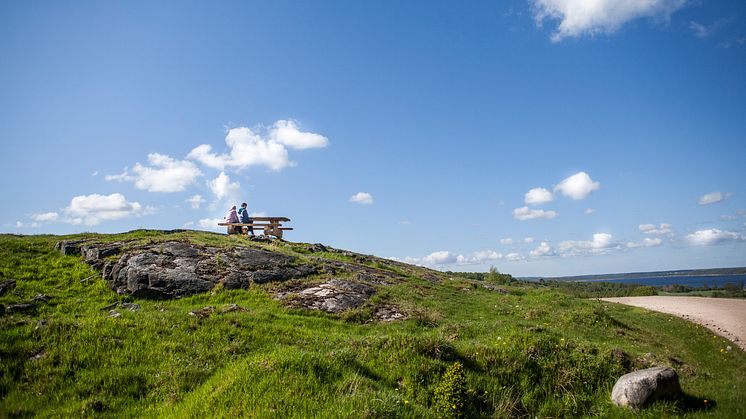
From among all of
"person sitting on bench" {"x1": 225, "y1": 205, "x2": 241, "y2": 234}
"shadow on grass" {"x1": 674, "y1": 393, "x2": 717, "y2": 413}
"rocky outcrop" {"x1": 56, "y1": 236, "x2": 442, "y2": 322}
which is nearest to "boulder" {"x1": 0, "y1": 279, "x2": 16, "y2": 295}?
"rocky outcrop" {"x1": 56, "y1": 236, "x2": 442, "y2": 322}

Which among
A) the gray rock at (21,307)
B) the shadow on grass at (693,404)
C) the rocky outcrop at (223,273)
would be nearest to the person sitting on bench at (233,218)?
the rocky outcrop at (223,273)

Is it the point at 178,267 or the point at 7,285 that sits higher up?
the point at 178,267

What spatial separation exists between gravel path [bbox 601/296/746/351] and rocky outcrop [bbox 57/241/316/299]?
82.0ft

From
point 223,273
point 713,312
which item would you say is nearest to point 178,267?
point 223,273

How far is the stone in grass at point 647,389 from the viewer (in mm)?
9211

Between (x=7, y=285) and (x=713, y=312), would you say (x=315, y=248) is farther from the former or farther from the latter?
(x=713, y=312)

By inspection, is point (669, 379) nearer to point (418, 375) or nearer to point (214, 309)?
point (418, 375)

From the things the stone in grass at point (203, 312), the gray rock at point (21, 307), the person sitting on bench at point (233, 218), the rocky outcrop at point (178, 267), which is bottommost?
the gray rock at point (21, 307)

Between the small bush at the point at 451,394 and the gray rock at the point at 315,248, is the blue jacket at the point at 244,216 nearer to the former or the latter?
the gray rock at the point at 315,248

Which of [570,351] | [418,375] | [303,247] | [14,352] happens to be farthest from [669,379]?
[303,247]

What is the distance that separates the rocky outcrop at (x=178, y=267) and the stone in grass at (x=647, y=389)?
17.2 meters

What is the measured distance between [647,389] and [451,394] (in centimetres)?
480

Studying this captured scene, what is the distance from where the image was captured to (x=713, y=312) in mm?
28344

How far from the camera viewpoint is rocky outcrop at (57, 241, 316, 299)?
19.4 m
